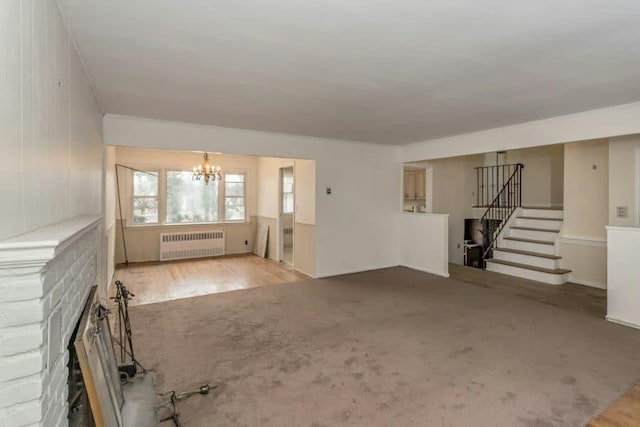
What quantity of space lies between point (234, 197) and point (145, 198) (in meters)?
1.90

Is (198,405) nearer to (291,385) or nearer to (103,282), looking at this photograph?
(291,385)

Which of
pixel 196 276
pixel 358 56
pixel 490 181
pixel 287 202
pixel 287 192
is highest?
pixel 358 56

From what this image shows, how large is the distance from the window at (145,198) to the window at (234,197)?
4.93 ft

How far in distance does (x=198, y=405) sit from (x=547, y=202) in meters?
8.82

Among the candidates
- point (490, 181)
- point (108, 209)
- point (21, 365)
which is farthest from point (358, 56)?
point (490, 181)

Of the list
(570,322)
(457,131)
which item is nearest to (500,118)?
(457,131)

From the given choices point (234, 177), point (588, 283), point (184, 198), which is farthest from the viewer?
point (234, 177)

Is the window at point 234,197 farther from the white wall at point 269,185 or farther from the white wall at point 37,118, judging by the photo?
the white wall at point 37,118

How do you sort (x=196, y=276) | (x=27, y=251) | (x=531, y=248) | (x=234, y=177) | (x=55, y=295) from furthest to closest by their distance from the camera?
1. (x=234, y=177)
2. (x=531, y=248)
3. (x=196, y=276)
4. (x=55, y=295)
5. (x=27, y=251)

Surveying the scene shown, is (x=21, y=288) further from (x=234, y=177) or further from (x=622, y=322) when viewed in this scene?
(x=234, y=177)

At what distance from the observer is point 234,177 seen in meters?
8.10

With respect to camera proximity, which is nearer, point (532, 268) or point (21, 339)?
point (21, 339)

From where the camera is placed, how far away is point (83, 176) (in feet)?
8.30

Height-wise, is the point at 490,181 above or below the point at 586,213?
above
